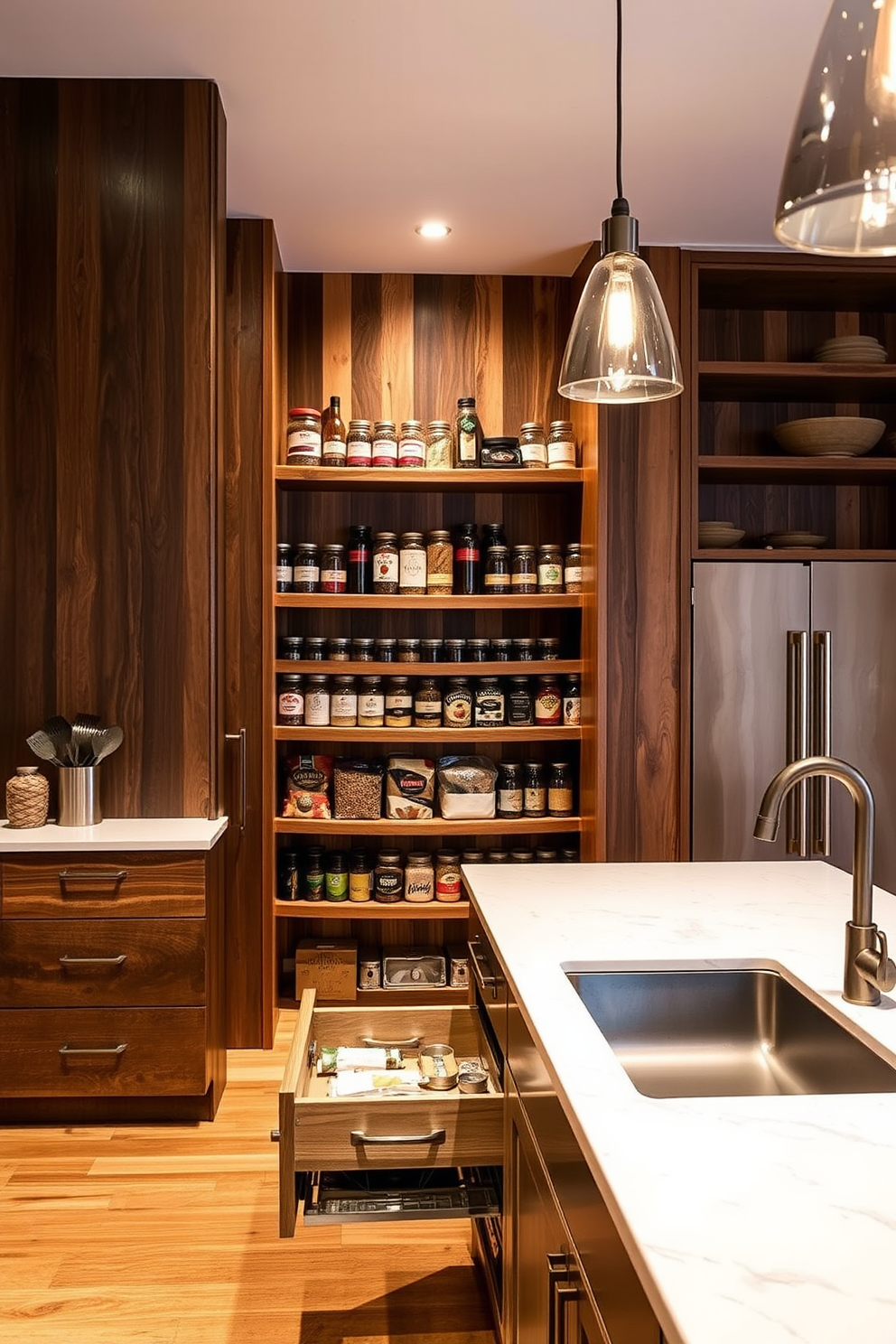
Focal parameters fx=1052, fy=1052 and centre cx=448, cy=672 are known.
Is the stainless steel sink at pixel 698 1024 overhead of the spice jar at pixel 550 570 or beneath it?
beneath

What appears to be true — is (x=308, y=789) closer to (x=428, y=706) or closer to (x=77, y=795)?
(x=428, y=706)

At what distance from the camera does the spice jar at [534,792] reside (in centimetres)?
374

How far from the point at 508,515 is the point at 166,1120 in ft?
7.62

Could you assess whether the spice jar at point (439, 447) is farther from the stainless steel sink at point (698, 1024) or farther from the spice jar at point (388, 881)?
the stainless steel sink at point (698, 1024)

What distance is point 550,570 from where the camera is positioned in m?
3.71

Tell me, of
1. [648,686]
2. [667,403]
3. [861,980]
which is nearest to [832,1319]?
[861,980]

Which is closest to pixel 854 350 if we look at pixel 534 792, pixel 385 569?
pixel 385 569

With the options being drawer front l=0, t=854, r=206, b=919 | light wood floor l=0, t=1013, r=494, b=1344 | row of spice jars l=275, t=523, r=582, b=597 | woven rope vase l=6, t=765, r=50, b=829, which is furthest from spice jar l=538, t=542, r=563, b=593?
light wood floor l=0, t=1013, r=494, b=1344

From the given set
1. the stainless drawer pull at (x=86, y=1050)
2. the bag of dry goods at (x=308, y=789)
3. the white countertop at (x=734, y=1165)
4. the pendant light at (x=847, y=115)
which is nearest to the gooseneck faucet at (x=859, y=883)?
the white countertop at (x=734, y=1165)

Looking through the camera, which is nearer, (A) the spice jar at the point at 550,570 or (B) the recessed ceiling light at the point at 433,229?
(B) the recessed ceiling light at the point at 433,229

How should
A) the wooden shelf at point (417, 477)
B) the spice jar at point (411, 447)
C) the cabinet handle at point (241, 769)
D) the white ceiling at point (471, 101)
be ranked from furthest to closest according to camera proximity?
the spice jar at point (411, 447) → the wooden shelf at point (417, 477) → the cabinet handle at point (241, 769) → the white ceiling at point (471, 101)

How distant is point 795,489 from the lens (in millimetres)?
3885

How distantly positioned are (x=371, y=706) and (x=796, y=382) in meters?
1.84

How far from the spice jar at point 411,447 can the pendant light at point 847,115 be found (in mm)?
2912
